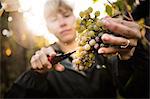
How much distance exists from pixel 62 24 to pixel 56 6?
0.06 metres

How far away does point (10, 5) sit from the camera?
3.46 ft

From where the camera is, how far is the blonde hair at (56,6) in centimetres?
134

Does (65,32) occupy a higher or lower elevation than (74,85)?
higher

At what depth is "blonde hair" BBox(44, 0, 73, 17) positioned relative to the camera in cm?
134

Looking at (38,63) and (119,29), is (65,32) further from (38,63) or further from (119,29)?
(119,29)

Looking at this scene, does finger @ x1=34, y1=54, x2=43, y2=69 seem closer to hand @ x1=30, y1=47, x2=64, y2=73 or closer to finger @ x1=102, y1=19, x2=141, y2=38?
hand @ x1=30, y1=47, x2=64, y2=73

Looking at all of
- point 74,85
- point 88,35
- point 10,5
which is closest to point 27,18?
point 10,5

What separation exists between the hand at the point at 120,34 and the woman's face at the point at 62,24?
314mm

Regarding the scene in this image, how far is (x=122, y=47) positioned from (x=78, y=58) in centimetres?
11

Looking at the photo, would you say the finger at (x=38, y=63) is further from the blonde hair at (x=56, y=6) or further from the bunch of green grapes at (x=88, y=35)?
the bunch of green grapes at (x=88, y=35)

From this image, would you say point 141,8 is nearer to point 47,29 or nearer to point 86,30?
point 47,29

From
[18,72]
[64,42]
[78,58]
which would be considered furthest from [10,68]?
[78,58]

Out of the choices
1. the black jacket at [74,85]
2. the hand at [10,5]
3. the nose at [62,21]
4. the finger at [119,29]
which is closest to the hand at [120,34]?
the finger at [119,29]

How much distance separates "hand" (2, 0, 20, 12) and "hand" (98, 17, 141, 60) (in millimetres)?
234
